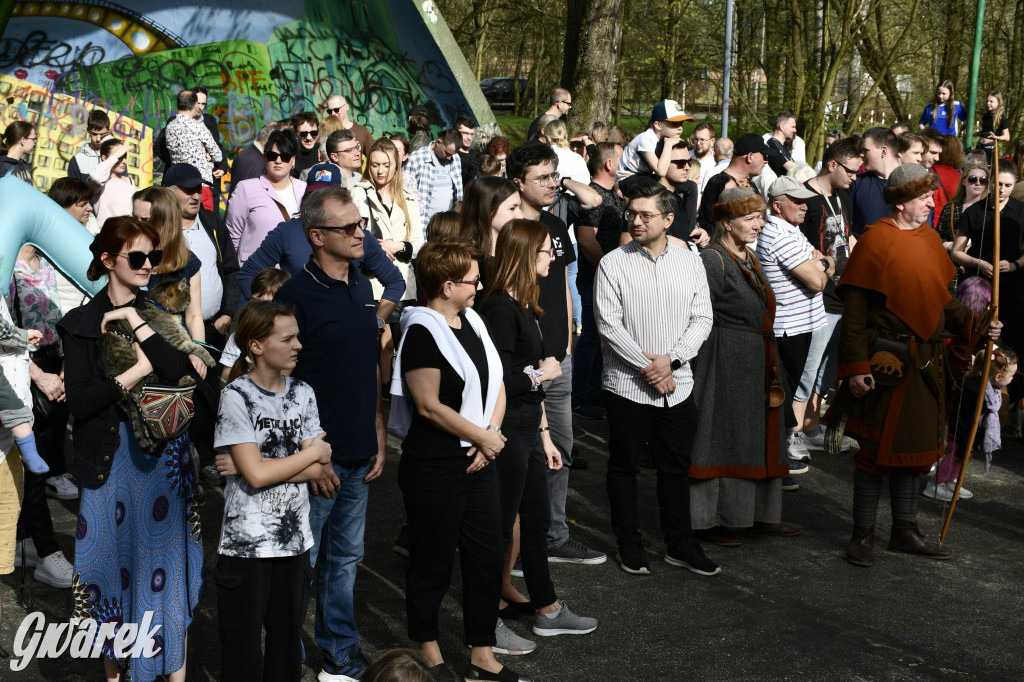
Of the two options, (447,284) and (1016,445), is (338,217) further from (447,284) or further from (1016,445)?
(1016,445)

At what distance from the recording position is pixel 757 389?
629cm

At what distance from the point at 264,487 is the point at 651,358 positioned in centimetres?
250

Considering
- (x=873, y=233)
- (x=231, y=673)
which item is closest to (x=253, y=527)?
(x=231, y=673)

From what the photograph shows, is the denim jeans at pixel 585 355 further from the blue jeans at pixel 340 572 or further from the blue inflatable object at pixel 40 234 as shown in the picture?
the blue inflatable object at pixel 40 234

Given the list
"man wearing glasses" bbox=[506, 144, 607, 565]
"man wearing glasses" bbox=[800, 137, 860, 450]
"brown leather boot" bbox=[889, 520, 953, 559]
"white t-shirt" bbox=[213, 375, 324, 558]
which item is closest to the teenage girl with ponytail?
"white t-shirt" bbox=[213, 375, 324, 558]

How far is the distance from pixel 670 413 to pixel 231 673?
2.83 meters

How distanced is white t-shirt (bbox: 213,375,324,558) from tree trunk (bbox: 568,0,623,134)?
42.9ft

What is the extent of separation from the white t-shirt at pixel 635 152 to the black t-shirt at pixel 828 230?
5.56ft

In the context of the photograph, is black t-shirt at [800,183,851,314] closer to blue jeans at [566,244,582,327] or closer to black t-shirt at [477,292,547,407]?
blue jeans at [566,244,582,327]

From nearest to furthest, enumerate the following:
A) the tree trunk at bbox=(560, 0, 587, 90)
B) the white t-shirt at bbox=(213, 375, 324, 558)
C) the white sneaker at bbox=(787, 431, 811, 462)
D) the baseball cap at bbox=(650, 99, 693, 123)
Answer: the white t-shirt at bbox=(213, 375, 324, 558) < the white sneaker at bbox=(787, 431, 811, 462) < the baseball cap at bbox=(650, 99, 693, 123) < the tree trunk at bbox=(560, 0, 587, 90)

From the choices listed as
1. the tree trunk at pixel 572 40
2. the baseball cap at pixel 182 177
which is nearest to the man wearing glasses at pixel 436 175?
the baseball cap at pixel 182 177

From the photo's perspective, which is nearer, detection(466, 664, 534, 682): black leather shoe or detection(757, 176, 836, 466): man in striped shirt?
detection(466, 664, 534, 682): black leather shoe

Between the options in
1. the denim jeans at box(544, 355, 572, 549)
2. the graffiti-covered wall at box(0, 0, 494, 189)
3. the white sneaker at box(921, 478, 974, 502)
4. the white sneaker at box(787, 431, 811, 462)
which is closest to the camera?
the denim jeans at box(544, 355, 572, 549)

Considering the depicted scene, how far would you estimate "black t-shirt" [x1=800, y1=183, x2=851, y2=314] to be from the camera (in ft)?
26.6
